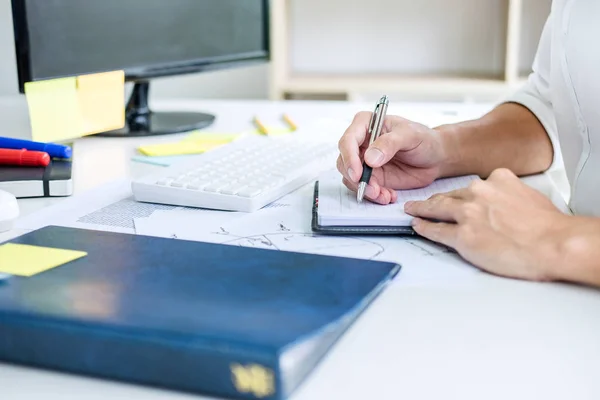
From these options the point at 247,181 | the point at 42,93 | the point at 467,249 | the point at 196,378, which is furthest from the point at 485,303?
the point at 42,93

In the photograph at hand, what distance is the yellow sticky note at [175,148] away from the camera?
42.3 inches

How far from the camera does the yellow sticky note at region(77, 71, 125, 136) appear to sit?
1.01 meters

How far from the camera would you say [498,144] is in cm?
97

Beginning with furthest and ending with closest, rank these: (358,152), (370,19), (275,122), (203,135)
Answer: (370,19) < (275,122) < (203,135) < (358,152)

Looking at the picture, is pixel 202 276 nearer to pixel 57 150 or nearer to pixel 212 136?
pixel 57 150

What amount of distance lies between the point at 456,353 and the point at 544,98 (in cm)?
63

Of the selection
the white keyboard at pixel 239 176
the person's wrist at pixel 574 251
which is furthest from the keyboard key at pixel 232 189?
the person's wrist at pixel 574 251

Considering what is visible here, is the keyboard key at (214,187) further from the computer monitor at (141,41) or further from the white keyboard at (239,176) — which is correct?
the computer monitor at (141,41)

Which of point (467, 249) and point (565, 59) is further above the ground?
point (565, 59)

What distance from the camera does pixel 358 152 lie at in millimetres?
799

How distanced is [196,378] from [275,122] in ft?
3.03

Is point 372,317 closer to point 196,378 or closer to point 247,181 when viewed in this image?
point 196,378

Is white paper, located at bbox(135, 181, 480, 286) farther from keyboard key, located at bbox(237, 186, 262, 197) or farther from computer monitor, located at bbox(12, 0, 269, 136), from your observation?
computer monitor, located at bbox(12, 0, 269, 136)

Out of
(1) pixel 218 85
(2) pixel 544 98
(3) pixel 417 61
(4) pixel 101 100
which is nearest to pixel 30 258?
(4) pixel 101 100
